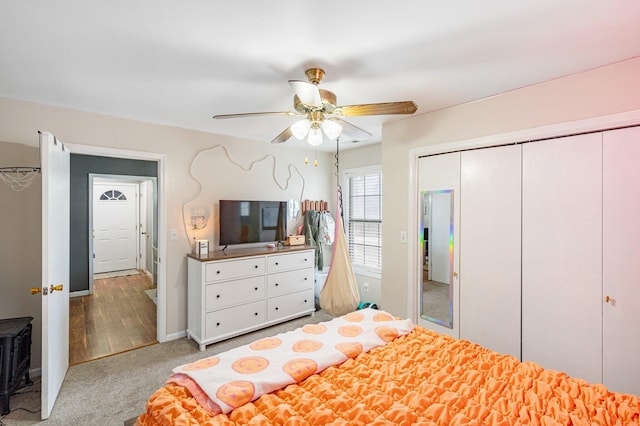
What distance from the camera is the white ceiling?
1340 millimetres

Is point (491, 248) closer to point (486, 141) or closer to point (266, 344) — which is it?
point (486, 141)

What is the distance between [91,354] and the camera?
9.53ft

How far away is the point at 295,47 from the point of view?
164 cm

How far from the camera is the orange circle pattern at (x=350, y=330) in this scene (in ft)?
6.13

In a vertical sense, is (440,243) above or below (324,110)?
below

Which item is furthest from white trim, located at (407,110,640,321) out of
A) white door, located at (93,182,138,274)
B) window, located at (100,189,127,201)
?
window, located at (100,189,127,201)

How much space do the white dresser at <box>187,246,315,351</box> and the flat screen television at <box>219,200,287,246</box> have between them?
0.19m

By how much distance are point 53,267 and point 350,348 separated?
2121 millimetres

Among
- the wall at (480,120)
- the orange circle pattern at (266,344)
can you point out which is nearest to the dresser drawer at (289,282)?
the wall at (480,120)

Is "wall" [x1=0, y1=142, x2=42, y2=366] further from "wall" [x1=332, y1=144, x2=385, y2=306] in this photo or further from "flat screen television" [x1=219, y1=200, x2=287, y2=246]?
"wall" [x1=332, y1=144, x2=385, y2=306]

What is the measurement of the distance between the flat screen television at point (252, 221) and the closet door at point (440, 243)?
188cm

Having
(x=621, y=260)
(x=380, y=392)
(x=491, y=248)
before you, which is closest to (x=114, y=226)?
(x=380, y=392)

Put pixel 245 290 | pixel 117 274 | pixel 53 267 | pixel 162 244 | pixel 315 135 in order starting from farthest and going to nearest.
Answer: pixel 117 274, pixel 245 290, pixel 162 244, pixel 53 267, pixel 315 135

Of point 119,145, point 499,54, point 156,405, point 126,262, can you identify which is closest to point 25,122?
point 119,145
